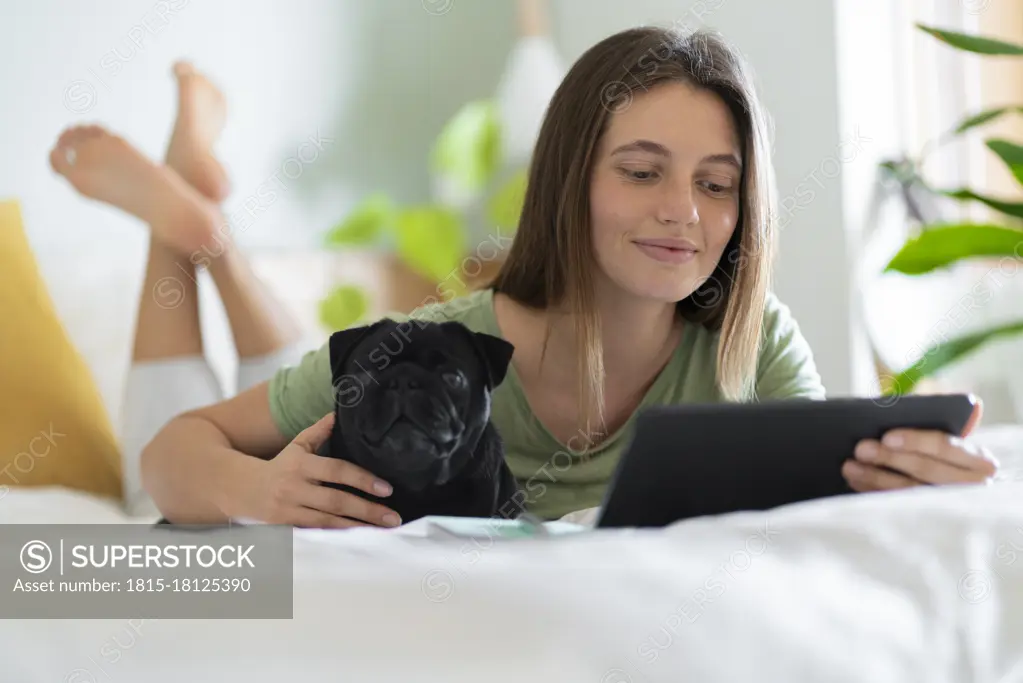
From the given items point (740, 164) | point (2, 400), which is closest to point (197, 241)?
point (2, 400)

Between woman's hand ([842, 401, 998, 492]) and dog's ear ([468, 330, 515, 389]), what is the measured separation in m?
0.29

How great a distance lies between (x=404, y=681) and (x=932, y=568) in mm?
353

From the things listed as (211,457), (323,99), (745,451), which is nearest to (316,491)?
(211,457)

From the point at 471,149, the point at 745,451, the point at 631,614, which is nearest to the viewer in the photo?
the point at 631,614

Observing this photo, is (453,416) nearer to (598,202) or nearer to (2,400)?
(598,202)

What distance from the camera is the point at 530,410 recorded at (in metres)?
1.17

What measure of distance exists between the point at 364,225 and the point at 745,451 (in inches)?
66.8

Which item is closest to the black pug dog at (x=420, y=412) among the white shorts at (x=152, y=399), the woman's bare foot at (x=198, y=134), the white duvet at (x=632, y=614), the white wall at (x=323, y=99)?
the white duvet at (x=632, y=614)

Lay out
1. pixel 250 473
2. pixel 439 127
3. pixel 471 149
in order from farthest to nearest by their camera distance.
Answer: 1. pixel 439 127
2. pixel 471 149
3. pixel 250 473

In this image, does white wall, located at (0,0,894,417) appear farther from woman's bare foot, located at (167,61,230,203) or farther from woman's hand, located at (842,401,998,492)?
woman's hand, located at (842,401,998,492)

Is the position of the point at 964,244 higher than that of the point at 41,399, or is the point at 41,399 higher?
the point at 964,244

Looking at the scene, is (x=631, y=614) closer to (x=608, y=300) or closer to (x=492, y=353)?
(x=492, y=353)

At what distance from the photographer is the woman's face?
107 cm

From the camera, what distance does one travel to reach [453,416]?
0.83m
